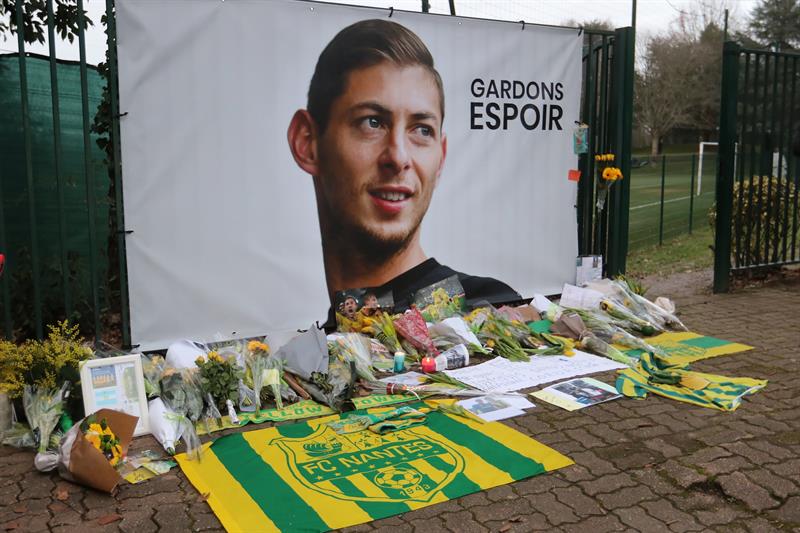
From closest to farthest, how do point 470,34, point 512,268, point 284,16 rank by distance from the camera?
point 284,16
point 470,34
point 512,268

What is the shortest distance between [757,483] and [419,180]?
3.68 m

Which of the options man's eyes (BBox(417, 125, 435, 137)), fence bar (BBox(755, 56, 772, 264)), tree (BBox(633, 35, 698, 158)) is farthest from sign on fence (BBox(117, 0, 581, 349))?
tree (BBox(633, 35, 698, 158))

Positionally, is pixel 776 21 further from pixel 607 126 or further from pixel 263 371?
pixel 263 371

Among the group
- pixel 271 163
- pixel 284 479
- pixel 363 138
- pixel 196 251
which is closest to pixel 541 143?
pixel 363 138

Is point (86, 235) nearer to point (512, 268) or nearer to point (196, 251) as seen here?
point (196, 251)

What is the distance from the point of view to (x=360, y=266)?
6.16m

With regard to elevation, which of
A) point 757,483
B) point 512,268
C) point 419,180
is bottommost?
point 757,483

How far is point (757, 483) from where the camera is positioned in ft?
11.5

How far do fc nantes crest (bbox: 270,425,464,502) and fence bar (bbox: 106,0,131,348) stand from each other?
192 centimetres

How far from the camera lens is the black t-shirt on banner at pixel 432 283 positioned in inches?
249

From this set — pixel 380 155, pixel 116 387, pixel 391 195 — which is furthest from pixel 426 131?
pixel 116 387

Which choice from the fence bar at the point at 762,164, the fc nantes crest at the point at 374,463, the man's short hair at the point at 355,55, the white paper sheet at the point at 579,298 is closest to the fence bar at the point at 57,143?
the man's short hair at the point at 355,55

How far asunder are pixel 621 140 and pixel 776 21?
38286 mm

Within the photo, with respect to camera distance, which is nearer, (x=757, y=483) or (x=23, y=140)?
(x=757, y=483)
